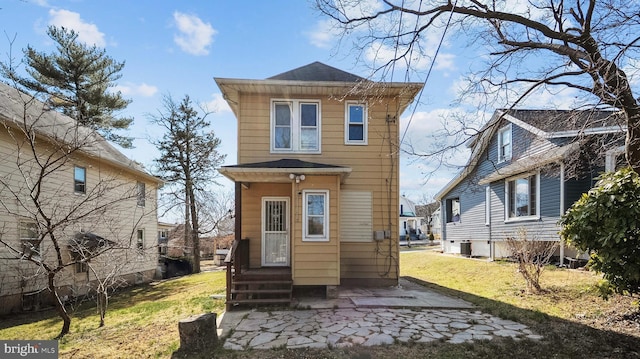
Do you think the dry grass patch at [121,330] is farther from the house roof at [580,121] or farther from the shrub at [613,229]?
the house roof at [580,121]

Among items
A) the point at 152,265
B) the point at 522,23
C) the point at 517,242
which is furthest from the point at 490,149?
the point at 152,265

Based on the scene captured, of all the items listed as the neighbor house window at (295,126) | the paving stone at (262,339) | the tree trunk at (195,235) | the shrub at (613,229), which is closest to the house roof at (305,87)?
the neighbor house window at (295,126)

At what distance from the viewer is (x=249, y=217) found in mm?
9398

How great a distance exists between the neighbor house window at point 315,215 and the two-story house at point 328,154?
1206 millimetres

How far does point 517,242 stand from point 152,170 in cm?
1895

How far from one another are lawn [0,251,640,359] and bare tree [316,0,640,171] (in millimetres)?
2686

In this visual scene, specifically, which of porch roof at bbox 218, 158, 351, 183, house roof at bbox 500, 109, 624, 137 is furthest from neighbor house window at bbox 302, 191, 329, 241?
house roof at bbox 500, 109, 624, 137

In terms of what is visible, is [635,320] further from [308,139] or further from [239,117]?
[239,117]

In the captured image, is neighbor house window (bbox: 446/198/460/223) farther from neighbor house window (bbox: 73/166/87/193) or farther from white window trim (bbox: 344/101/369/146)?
neighbor house window (bbox: 73/166/87/193)

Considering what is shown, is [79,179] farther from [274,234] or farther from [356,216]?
[356,216]

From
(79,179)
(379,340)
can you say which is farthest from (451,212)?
(79,179)

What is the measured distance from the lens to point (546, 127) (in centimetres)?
800

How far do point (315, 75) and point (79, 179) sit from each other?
370 inches

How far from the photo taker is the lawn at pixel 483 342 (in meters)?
4.72
